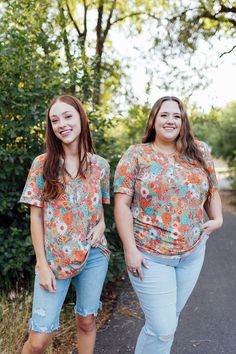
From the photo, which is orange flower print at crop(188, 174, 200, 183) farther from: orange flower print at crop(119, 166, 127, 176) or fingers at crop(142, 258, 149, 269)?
fingers at crop(142, 258, 149, 269)

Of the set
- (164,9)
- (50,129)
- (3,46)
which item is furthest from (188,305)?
(164,9)

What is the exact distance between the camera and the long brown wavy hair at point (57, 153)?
7.67 ft

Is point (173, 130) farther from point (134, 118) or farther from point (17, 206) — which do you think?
point (134, 118)

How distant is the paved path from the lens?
343 cm

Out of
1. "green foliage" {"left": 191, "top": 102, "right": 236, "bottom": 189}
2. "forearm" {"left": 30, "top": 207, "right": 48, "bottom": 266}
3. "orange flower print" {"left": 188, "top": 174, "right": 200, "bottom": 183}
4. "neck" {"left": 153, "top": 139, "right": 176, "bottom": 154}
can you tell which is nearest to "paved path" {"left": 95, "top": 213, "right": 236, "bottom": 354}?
"forearm" {"left": 30, "top": 207, "right": 48, "bottom": 266}

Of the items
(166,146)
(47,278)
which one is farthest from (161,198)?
(47,278)

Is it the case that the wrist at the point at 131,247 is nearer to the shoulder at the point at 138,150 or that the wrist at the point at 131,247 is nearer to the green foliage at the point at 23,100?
the shoulder at the point at 138,150

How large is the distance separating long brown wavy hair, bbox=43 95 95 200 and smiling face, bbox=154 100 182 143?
1.44 feet

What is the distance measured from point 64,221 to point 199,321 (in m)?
2.22

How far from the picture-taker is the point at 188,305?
14.4 ft

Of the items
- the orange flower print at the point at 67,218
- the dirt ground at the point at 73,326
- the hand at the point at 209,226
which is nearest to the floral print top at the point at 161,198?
the hand at the point at 209,226

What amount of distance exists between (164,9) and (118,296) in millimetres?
6985

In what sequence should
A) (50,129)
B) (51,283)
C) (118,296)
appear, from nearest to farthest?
(51,283), (50,129), (118,296)

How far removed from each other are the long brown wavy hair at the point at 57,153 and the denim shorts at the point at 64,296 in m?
0.44
